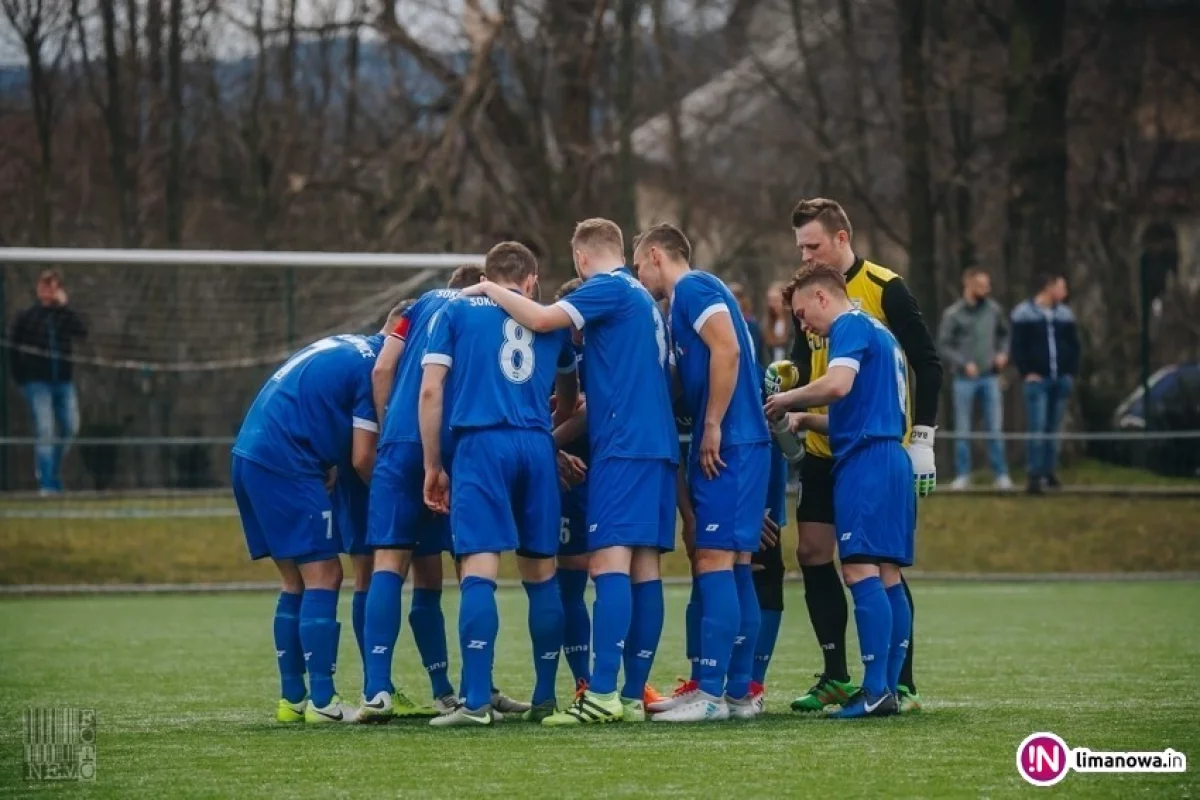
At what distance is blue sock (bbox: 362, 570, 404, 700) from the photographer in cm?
890

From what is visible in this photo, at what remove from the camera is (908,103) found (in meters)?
26.6

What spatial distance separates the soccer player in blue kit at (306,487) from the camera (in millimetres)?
9039

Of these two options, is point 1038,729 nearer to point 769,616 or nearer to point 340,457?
point 769,616

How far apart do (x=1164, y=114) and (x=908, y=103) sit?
11.1m

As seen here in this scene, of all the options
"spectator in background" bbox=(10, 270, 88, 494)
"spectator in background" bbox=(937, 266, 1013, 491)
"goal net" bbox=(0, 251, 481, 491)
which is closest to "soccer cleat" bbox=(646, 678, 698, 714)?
"goal net" bbox=(0, 251, 481, 491)

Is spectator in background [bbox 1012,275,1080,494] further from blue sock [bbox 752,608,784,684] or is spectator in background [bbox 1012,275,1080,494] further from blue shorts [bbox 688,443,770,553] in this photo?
blue shorts [bbox 688,443,770,553]

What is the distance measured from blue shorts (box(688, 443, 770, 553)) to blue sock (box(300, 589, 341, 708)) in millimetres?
1733

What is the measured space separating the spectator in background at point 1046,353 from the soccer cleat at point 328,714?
41.9 ft

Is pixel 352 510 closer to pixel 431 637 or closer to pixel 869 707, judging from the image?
pixel 431 637

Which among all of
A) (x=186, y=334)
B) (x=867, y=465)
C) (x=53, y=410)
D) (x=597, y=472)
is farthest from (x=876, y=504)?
(x=186, y=334)

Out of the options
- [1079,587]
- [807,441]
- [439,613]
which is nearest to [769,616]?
[807,441]

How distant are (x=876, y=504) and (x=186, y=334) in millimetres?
13400

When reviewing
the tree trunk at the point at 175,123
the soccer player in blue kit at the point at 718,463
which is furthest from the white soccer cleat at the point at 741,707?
the tree trunk at the point at 175,123

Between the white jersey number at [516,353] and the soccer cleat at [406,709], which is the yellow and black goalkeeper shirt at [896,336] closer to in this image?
the white jersey number at [516,353]
